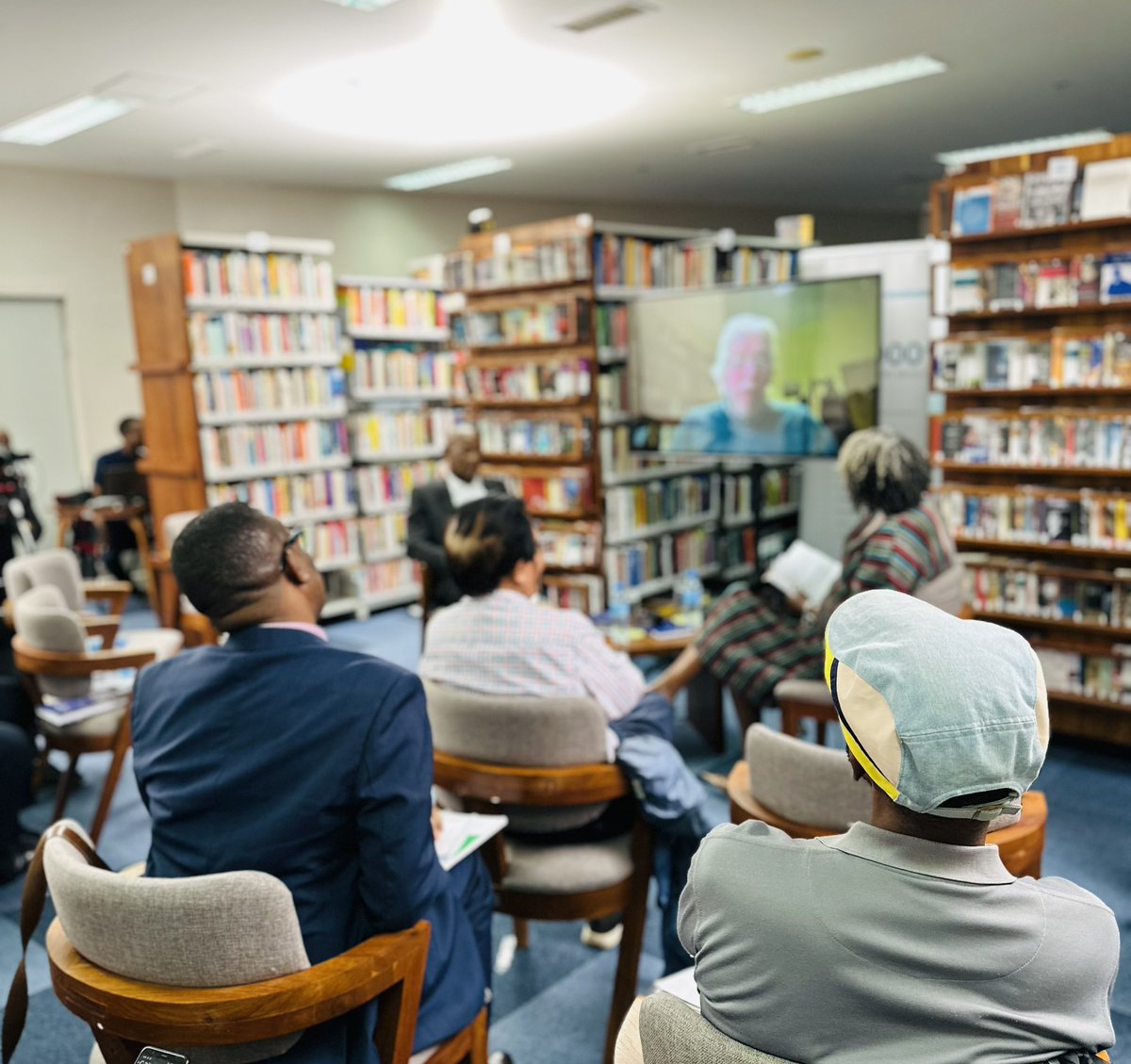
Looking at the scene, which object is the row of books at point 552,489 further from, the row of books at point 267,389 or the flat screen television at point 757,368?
the row of books at point 267,389

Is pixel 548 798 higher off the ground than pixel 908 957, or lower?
lower

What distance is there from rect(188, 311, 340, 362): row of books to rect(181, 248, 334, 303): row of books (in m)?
0.13

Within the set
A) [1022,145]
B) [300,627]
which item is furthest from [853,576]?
[1022,145]

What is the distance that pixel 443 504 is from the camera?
15.6ft

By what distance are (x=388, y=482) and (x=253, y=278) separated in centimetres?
167

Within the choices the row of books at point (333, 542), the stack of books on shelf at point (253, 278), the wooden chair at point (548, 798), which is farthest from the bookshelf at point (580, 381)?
the wooden chair at point (548, 798)

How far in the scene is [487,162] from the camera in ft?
26.6

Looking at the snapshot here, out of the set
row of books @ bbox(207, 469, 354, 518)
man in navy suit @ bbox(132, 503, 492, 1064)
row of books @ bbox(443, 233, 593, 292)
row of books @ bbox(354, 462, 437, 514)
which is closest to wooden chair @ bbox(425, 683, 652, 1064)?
man in navy suit @ bbox(132, 503, 492, 1064)

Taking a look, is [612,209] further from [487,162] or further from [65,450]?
[65,450]

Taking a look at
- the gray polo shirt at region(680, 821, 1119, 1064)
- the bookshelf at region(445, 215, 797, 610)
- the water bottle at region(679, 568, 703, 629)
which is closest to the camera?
the gray polo shirt at region(680, 821, 1119, 1064)

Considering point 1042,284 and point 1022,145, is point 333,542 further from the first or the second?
point 1022,145

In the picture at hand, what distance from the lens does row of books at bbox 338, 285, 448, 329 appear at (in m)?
6.55

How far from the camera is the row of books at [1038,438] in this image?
360 centimetres

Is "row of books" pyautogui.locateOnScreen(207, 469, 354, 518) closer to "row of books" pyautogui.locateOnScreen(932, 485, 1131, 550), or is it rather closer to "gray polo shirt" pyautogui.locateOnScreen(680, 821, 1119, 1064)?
"row of books" pyautogui.locateOnScreen(932, 485, 1131, 550)
